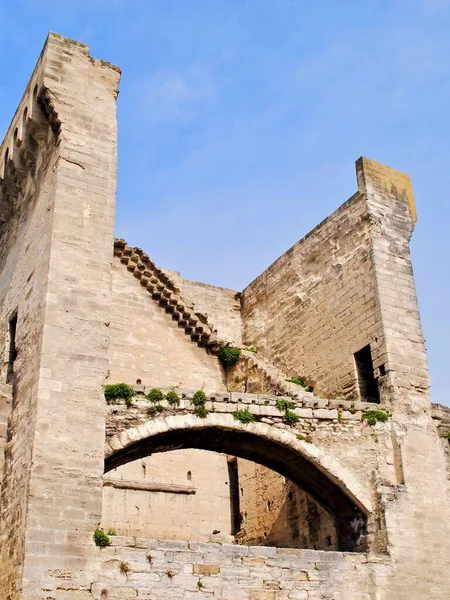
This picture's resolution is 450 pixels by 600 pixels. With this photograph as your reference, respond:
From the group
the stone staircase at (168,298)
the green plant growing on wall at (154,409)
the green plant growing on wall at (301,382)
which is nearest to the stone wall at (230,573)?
the green plant growing on wall at (154,409)

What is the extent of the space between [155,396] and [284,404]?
2265mm

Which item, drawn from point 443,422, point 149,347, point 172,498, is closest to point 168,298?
point 149,347

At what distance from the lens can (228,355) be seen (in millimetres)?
18266

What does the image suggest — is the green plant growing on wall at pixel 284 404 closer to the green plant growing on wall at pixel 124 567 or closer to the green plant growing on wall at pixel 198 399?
the green plant growing on wall at pixel 198 399

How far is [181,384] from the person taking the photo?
1764 centimetres

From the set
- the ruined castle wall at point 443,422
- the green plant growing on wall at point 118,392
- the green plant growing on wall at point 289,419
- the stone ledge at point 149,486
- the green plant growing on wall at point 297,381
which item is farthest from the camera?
the green plant growing on wall at point 297,381

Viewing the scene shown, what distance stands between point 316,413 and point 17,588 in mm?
5722

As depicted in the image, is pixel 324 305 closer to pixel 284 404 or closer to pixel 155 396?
pixel 284 404

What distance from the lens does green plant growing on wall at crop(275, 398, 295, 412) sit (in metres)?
13.9

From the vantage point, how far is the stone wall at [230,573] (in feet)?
36.6

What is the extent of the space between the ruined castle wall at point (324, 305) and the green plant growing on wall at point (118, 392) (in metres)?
4.53

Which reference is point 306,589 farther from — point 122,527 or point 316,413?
point 122,527

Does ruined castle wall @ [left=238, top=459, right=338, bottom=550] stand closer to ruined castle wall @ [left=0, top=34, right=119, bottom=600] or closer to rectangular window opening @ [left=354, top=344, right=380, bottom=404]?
rectangular window opening @ [left=354, top=344, right=380, bottom=404]

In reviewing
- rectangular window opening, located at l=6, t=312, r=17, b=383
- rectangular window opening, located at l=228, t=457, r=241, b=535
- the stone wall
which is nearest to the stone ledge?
rectangular window opening, located at l=228, t=457, r=241, b=535
